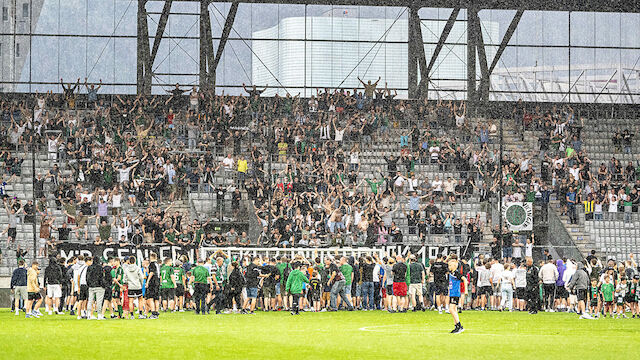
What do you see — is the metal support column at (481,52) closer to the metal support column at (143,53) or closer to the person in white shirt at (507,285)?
the metal support column at (143,53)

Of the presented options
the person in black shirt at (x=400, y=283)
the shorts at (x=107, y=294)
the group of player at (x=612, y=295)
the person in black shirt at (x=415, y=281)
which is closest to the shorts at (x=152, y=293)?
the shorts at (x=107, y=294)

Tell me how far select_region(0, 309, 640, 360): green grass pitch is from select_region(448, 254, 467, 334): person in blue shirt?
0.94 ft

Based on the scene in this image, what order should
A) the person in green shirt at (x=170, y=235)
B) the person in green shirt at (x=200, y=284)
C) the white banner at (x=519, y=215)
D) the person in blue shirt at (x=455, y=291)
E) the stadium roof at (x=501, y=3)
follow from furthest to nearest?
1. the stadium roof at (x=501, y=3)
2. the white banner at (x=519, y=215)
3. the person in green shirt at (x=170, y=235)
4. the person in green shirt at (x=200, y=284)
5. the person in blue shirt at (x=455, y=291)

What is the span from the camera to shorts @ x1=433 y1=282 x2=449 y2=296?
2920cm

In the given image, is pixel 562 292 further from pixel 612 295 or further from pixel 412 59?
pixel 412 59

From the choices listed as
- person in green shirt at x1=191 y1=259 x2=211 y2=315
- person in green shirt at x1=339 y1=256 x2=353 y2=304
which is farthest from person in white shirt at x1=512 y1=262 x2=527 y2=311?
person in green shirt at x1=191 y1=259 x2=211 y2=315

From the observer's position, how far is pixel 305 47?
166 ft

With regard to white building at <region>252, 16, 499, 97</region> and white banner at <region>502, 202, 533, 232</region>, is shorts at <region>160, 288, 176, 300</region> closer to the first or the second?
white banner at <region>502, 202, 533, 232</region>

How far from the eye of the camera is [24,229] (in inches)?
1487

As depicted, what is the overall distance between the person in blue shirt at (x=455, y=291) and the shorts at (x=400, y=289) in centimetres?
615

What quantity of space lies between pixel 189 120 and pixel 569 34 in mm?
20034

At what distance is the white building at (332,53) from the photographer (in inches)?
2024

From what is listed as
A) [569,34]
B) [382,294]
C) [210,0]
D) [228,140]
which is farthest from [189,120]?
[569,34]

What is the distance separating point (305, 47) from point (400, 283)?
897 inches
